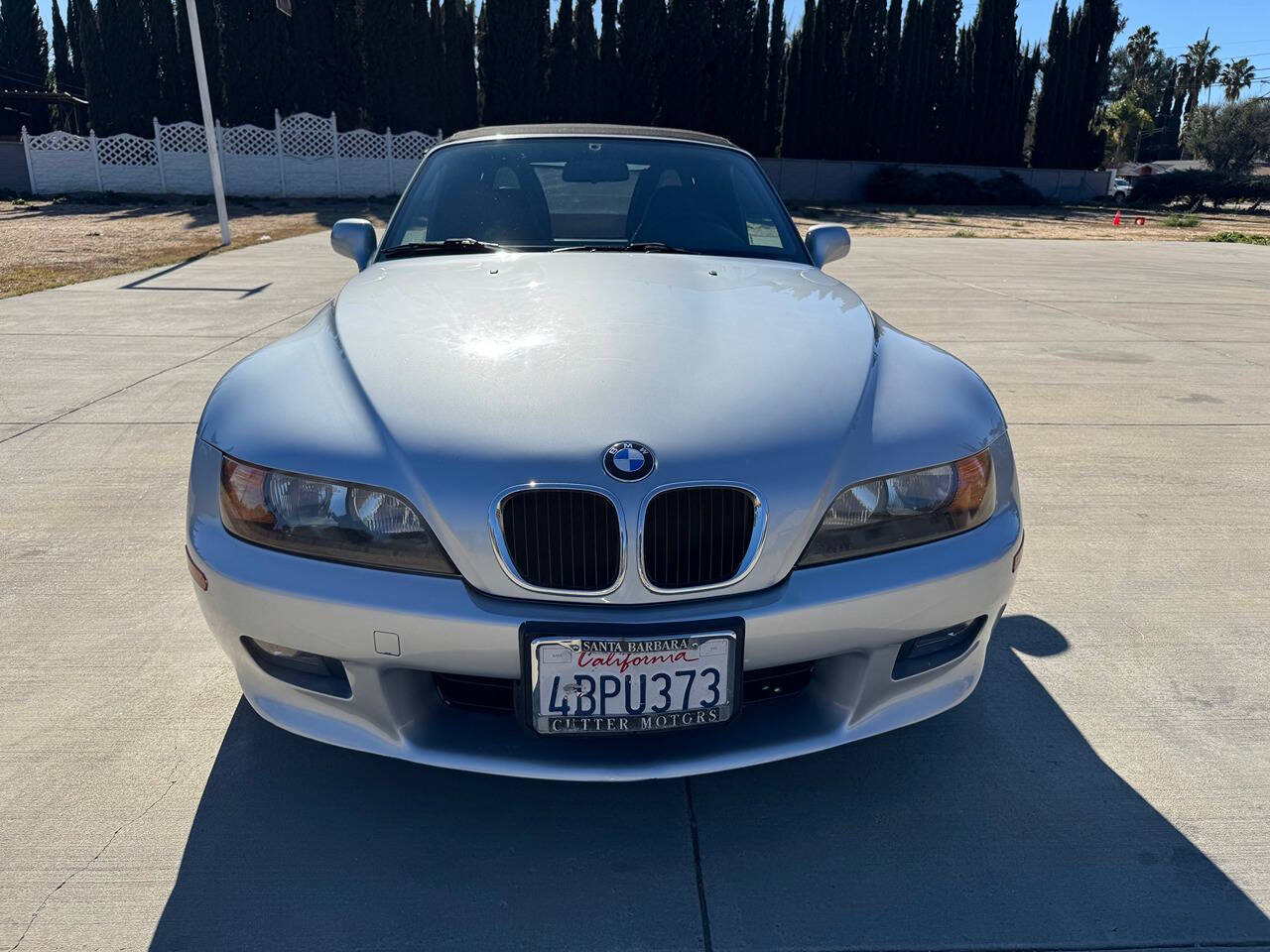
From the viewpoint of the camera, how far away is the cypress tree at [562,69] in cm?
2934

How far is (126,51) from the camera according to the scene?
26.1 metres

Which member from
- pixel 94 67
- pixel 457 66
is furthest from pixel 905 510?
pixel 94 67

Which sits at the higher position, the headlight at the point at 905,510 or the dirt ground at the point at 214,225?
the headlight at the point at 905,510

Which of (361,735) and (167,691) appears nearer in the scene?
(361,735)

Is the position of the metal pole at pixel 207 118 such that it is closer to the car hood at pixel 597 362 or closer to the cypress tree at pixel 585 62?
the car hood at pixel 597 362

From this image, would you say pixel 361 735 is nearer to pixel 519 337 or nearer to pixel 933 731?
pixel 519 337

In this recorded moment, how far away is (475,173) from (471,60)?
28.1m

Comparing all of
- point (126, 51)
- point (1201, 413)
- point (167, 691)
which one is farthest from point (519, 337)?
point (126, 51)

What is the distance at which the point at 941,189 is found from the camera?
31.8 m

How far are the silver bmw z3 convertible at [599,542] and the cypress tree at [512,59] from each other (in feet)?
93.2

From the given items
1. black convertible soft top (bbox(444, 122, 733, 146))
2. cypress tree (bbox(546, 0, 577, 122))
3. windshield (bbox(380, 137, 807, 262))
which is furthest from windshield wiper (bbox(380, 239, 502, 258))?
cypress tree (bbox(546, 0, 577, 122))

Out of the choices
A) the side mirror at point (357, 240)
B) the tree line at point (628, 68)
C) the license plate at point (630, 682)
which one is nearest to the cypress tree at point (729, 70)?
the tree line at point (628, 68)

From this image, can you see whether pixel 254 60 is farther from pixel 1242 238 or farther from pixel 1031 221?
pixel 1242 238

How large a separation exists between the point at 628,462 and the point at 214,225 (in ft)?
62.0
